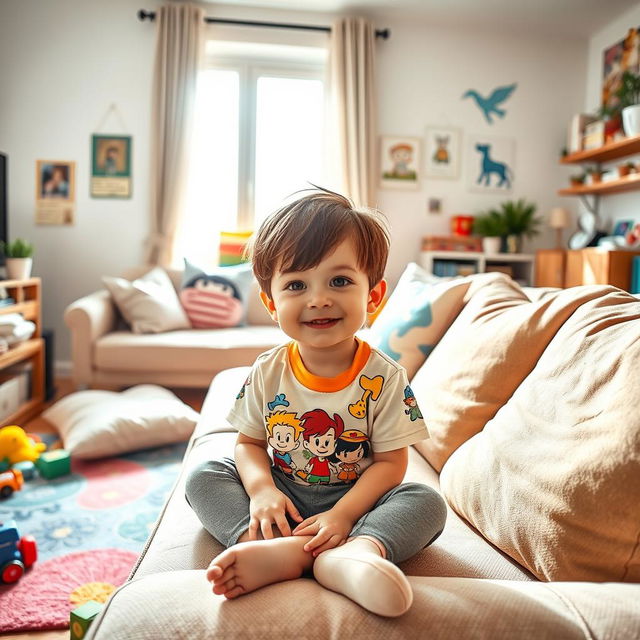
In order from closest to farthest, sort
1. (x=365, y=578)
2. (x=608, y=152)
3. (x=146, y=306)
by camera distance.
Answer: (x=365, y=578) < (x=146, y=306) < (x=608, y=152)

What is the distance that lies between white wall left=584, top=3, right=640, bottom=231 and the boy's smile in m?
3.56

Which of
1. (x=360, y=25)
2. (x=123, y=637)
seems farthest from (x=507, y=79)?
(x=123, y=637)

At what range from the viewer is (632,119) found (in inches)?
133

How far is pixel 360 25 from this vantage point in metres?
4.02

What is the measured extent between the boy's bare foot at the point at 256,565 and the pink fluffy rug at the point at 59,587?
80 centimetres

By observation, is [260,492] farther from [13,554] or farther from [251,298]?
[251,298]

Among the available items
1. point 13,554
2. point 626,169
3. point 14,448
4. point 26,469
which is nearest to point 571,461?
point 13,554

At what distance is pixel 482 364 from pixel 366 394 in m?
0.33

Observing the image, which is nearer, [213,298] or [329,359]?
[329,359]

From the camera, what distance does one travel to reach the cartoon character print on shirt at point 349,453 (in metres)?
0.96

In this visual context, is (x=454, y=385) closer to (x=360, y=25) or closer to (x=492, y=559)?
(x=492, y=559)

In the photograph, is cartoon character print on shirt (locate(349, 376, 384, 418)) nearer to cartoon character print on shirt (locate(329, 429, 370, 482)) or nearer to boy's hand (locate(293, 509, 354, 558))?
cartoon character print on shirt (locate(329, 429, 370, 482))

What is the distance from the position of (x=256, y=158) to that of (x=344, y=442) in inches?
145

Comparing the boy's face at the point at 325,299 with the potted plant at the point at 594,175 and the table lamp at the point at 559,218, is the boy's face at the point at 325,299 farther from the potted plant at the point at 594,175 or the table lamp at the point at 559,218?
the table lamp at the point at 559,218
